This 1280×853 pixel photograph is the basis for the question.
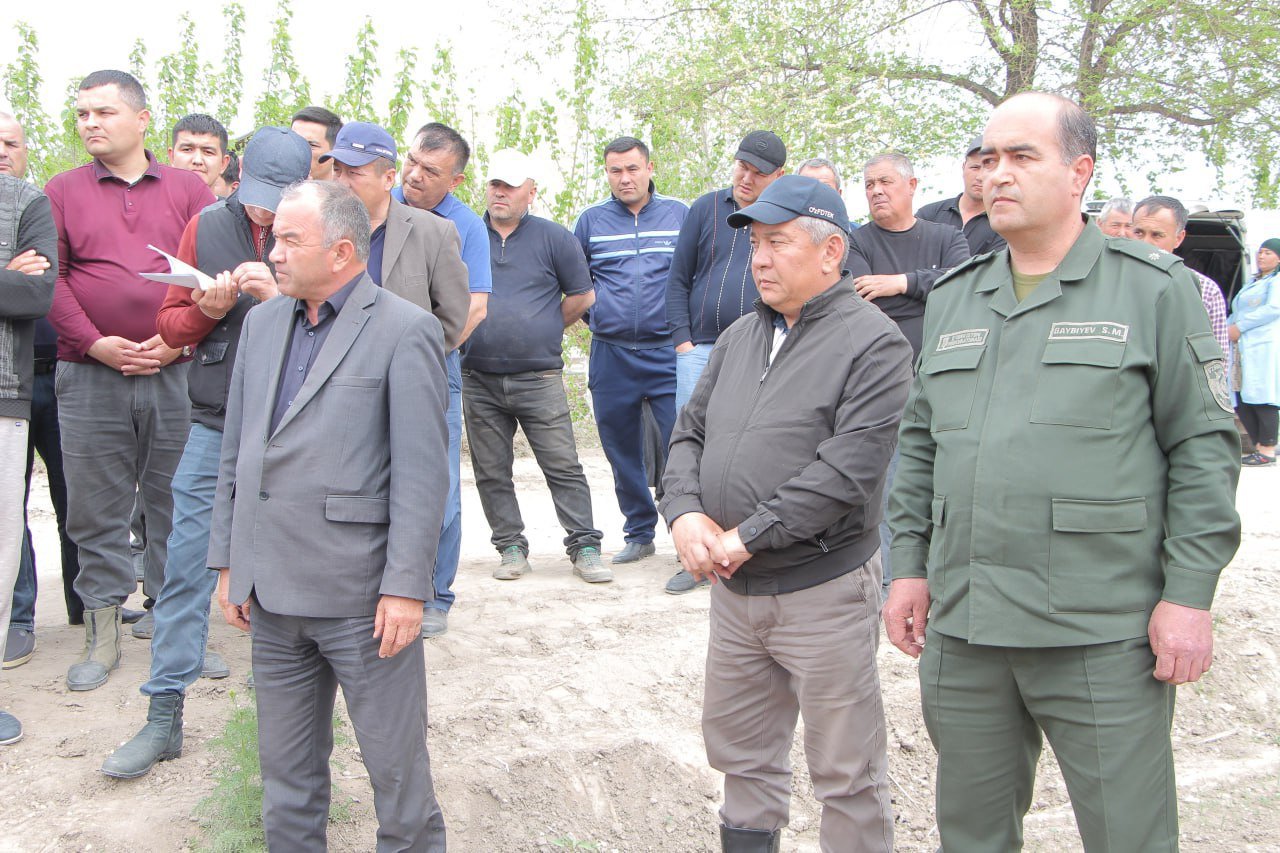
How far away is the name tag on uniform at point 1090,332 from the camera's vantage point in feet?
8.01

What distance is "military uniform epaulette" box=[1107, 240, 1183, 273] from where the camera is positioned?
249 centimetres

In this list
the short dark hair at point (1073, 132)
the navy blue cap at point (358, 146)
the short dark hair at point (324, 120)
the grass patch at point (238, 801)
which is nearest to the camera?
the short dark hair at point (1073, 132)

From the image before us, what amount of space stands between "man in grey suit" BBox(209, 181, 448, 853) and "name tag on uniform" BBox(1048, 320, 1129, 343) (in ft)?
5.37

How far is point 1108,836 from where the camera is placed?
8.06 feet

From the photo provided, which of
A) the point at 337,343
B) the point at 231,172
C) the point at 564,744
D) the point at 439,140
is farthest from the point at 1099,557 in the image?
the point at 231,172

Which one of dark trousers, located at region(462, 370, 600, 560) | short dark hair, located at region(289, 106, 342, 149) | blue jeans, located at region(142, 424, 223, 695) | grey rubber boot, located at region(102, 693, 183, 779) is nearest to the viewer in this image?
grey rubber boot, located at region(102, 693, 183, 779)

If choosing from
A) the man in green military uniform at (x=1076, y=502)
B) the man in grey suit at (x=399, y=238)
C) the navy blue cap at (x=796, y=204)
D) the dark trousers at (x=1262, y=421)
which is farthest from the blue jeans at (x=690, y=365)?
the dark trousers at (x=1262, y=421)

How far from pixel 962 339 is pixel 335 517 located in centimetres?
170

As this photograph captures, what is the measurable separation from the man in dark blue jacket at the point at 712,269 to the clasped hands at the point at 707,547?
7.77ft

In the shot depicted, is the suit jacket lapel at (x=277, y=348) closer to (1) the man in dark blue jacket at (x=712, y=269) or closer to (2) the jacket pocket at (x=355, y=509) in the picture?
(2) the jacket pocket at (x=355, y=509)

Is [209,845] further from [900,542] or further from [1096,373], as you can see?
[1096,373]

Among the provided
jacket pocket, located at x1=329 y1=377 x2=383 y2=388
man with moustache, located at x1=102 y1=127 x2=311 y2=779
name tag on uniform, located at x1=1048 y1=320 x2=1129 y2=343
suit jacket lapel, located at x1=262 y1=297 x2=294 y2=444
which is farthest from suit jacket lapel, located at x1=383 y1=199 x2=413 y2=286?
name tag on uniform, located at x1=1048 y1=320 x2=1129 y2=343

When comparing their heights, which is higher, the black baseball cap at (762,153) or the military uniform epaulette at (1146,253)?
the black baseball cap at (762,153)

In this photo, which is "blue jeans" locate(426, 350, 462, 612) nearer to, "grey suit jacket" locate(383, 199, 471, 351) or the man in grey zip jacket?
"grey suit jacket" locate(383, 199, 471, 351)
